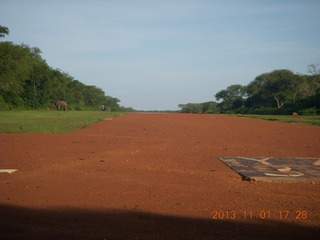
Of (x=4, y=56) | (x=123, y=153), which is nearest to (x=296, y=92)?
(x=4, y=56)

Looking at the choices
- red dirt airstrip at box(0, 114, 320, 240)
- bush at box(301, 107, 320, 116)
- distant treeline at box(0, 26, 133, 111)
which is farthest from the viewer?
bush at box(301, 107, 320, 116)

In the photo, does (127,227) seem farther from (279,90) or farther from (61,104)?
(279,90)

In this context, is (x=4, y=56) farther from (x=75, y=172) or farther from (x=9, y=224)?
(x=9, y=224)

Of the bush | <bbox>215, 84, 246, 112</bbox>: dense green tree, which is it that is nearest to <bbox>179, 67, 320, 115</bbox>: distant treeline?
the bush

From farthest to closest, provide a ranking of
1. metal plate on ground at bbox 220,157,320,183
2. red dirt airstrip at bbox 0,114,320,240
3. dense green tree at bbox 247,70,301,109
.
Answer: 1. dense green tree at bbox 247,70,301,109
2. metal plate on ground at bbox 220,157,320,183
3. red dirt airstrip at bbox 0,114,320,240

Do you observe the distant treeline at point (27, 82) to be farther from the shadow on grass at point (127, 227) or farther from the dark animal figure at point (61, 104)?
the shadow on grass at point (127, 227)

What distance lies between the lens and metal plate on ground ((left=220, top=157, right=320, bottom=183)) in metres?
5.78

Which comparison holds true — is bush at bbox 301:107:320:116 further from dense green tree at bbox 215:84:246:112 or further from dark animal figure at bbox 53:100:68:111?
dense green tree at bbox 215:84:246:112

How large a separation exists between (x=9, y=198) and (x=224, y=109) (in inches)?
3403

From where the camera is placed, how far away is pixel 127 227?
11.7 feet
